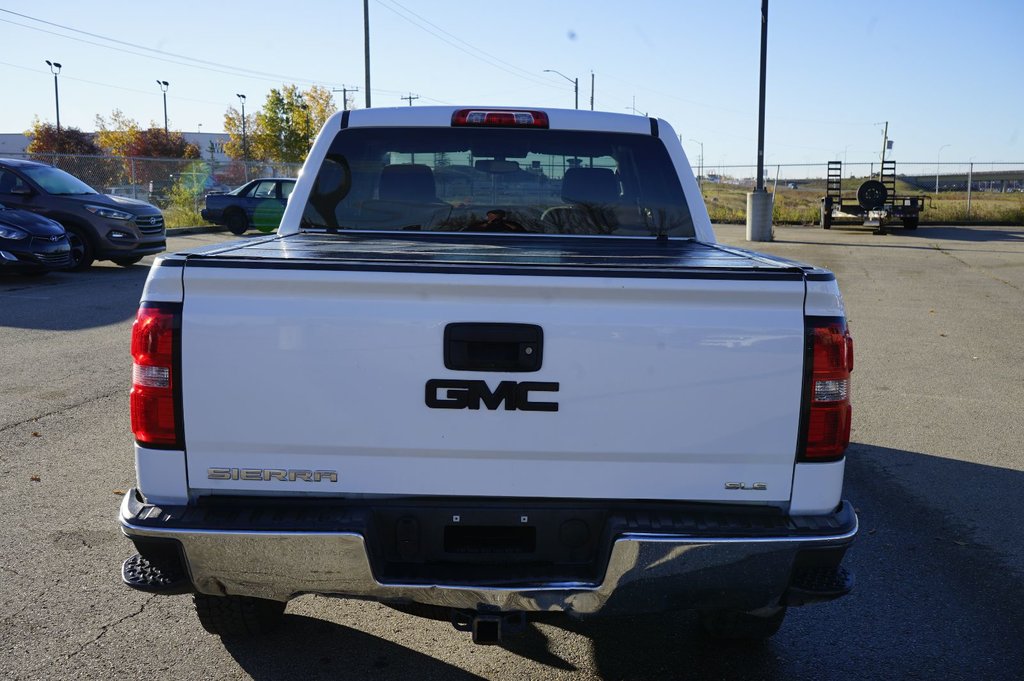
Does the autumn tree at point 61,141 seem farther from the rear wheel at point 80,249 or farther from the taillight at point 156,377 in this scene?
the taillight at point 156,377

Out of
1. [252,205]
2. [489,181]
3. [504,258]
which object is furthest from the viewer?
[252,205]

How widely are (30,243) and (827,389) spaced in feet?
47.6

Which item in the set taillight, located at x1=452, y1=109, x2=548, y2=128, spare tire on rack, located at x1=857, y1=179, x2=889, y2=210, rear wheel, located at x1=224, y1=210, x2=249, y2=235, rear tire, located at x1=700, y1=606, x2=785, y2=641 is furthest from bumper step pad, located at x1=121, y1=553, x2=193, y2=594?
spare tire on rack, located at x1=857, y1=179, x2=889, y2=210

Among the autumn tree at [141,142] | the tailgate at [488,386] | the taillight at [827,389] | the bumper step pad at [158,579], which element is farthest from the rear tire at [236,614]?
the autumn tree at [141,142]

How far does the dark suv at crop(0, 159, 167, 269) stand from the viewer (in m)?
16.5

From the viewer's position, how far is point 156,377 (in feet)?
9.52

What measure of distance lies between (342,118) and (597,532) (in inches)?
117

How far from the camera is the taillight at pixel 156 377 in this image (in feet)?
9.39

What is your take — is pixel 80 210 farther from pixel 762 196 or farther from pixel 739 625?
pixel 762 196

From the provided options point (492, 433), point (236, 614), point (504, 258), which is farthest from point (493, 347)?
point (236, 614)

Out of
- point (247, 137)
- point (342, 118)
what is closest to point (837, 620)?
point (342, 118)

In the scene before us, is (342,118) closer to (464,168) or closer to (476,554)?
(464,168)

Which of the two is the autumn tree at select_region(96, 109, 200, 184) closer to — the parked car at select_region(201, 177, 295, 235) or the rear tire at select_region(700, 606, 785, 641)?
the parked car at select_region(201, 177, 295, 235)

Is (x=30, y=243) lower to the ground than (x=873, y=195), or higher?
lower
